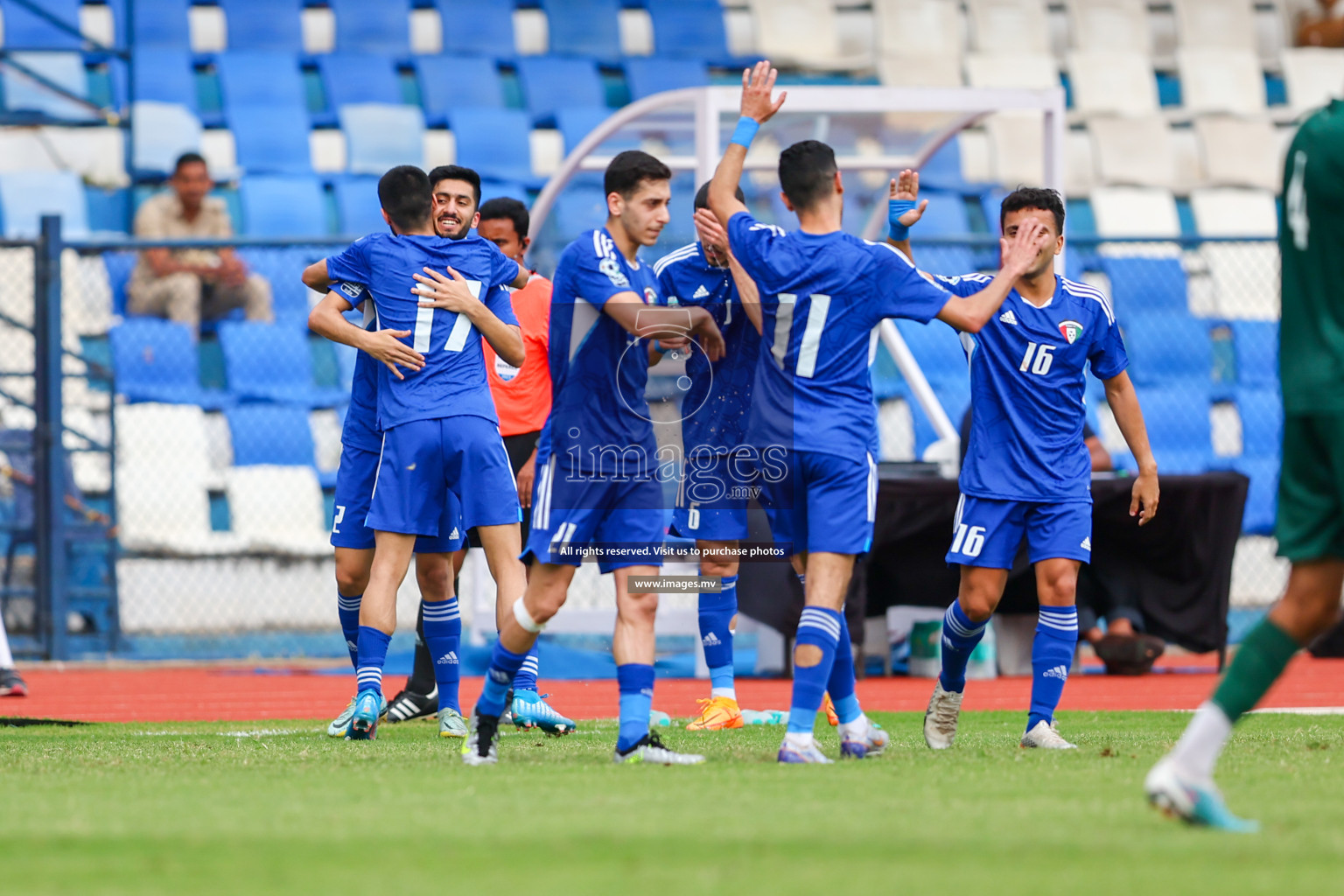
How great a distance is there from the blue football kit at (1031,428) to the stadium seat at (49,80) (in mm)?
11536

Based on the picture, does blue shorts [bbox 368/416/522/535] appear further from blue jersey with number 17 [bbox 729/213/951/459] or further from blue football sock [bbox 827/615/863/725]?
blue football sock [bbox 827/615/863/725]

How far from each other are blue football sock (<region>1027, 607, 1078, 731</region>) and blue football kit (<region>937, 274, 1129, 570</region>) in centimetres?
25

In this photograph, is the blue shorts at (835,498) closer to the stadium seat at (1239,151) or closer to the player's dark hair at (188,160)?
the player's dark hair at (188,160)

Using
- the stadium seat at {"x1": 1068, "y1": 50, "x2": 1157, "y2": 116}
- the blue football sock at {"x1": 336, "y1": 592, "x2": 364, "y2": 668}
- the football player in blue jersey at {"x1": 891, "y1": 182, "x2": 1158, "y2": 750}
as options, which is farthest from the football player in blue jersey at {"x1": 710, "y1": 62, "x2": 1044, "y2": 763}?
the stadium seat at {"x1": 1068, "y1": 50, "x2": 1157, "y2": 116}

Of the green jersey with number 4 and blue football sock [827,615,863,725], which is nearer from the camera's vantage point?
the green jersey with number 4

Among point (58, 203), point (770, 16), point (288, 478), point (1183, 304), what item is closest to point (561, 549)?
point (288, 478)

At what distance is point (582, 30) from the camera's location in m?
17.5

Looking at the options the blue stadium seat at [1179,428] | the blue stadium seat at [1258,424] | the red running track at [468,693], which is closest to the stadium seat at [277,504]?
the red running track at [468,693]

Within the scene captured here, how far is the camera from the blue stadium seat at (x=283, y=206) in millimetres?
14797

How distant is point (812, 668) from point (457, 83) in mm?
12799

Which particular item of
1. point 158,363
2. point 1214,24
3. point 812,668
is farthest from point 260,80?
point 812,668

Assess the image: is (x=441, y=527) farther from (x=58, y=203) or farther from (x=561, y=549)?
(x=58, y=203)

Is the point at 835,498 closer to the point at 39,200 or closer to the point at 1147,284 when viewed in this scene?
the point at 39,200

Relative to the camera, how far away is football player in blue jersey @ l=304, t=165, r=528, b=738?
19.9 feet
